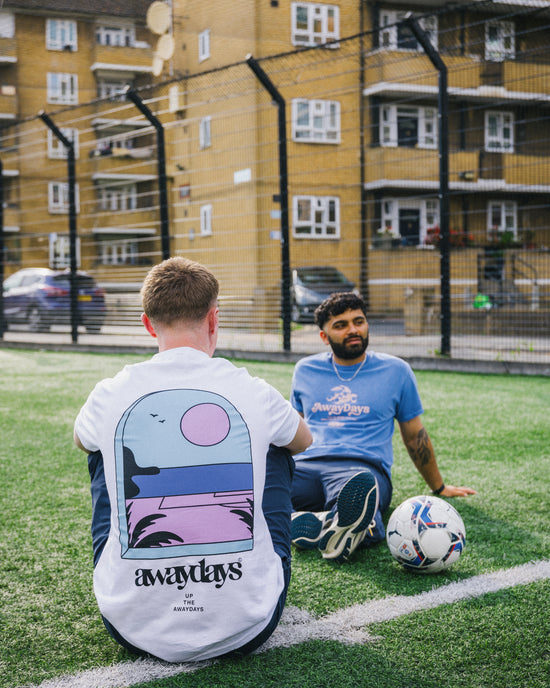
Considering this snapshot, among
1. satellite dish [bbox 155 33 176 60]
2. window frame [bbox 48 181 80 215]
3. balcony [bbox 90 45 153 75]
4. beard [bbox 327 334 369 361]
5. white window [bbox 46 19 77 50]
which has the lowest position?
beard [bbox 327 334 369 361]

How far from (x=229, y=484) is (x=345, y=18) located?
21720 millimetres

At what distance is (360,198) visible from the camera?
22.0m

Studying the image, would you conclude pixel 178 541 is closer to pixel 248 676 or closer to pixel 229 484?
pixel 229 484

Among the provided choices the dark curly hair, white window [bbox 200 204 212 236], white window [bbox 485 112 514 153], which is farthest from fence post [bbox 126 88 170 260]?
white window [bbox 485 112 514 153]

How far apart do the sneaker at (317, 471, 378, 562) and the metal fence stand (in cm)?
577

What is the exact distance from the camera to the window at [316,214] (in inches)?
707

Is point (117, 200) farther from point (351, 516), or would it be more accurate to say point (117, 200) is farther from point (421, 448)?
point (351, 516)

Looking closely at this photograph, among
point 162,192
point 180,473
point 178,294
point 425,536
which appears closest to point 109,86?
point 162,192

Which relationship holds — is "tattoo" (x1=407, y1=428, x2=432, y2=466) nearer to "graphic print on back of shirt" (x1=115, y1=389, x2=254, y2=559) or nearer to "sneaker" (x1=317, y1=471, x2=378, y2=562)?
"sneaker" (x1=317, y1=471, x2=378, y2=562)

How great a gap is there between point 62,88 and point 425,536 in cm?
3421

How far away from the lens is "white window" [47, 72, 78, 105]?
109ft

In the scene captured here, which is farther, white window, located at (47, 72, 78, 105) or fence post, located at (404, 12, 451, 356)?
white window, located at (47, 72, 78, 105)

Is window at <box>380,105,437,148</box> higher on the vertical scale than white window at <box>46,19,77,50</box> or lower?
lower

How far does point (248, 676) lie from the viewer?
217cm
